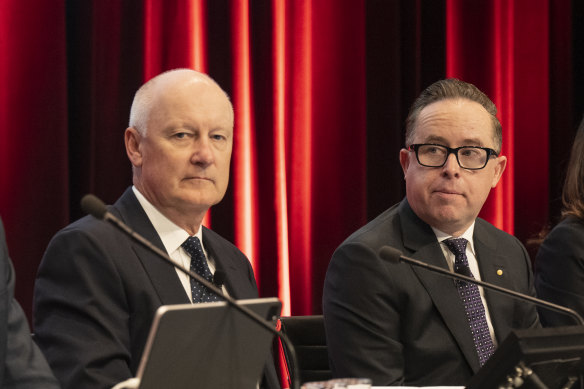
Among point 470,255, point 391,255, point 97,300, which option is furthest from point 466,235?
point 97,300

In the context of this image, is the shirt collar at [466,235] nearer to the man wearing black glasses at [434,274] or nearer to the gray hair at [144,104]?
the man wearing black glasses at [434,274]

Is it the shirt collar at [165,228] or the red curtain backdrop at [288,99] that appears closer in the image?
the shirt collar at [165,228]

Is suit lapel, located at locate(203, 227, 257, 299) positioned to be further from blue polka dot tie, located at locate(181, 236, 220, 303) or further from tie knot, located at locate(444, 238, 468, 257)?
tie knot, located at locate(444, 238, 468, 257)

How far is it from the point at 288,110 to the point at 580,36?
177cm

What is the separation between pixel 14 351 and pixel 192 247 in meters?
0.69

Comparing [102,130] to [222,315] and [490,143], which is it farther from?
[222,315]

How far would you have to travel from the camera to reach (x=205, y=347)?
1.53 meters

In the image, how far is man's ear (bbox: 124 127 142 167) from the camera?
2391 mm

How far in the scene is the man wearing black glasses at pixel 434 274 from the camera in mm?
2414

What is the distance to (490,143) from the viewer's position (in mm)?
2682

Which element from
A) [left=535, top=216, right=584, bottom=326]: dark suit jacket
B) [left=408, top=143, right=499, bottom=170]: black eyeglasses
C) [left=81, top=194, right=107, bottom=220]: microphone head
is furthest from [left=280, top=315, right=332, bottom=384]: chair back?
[left=81, top=194, right=107, bottom=220]: microphone head

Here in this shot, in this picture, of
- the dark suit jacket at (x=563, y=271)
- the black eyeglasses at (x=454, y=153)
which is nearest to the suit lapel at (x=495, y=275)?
the black eyeglasses at (x=454, y=153)

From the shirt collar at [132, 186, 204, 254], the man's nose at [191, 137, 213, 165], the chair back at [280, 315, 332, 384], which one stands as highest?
the man's nose at [191, 137, 213, 165]

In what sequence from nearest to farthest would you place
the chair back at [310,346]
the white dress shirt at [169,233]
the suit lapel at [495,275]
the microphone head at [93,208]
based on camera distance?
the microphone head at [93,208]
the white dress shirt at [169,233]
the suit lapel at [495,275]
the chair back at [310,346]
